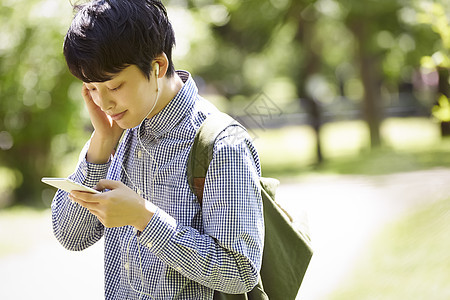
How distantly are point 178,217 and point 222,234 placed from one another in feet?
0.48

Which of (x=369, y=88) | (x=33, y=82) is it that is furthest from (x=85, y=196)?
(x=369, y=88)

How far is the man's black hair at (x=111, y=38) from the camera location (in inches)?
60.4

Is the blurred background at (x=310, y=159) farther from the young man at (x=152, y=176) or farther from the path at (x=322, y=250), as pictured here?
the young man at (x=152, y=176)

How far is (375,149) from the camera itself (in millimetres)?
11188

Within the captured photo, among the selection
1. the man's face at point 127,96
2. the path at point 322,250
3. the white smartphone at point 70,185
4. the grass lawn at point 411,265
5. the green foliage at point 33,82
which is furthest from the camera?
the green foliage at point 33,82

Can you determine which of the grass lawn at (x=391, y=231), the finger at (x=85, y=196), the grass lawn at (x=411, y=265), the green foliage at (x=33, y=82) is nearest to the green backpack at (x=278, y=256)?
the grass lawn at (x=391, y=231)

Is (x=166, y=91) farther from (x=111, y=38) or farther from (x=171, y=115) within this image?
(x=111, y=38)

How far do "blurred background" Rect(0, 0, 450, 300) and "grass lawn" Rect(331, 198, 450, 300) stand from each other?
0.01 meters

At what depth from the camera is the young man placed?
1.47 metres

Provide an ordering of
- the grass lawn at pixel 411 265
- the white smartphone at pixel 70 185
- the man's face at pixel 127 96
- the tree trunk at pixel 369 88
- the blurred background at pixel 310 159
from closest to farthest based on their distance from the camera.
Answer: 1. the white smartphone at pixel 70 185
2. the man's face at pixel 127 96
3. the grass lawn at pixel 411 265
4. the blurred background at pixel 310 159
5. the tree trunk at pixel 369 88

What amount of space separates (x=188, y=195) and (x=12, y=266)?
438 centimetres

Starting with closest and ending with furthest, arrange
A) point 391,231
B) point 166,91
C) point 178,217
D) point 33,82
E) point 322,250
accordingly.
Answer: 1. point 178,217
2. point 166,91
3. point 391,231
4. point 322,250
5. point 33,82

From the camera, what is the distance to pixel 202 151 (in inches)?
60.9

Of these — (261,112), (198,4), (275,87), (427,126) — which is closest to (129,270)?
(261,112)
